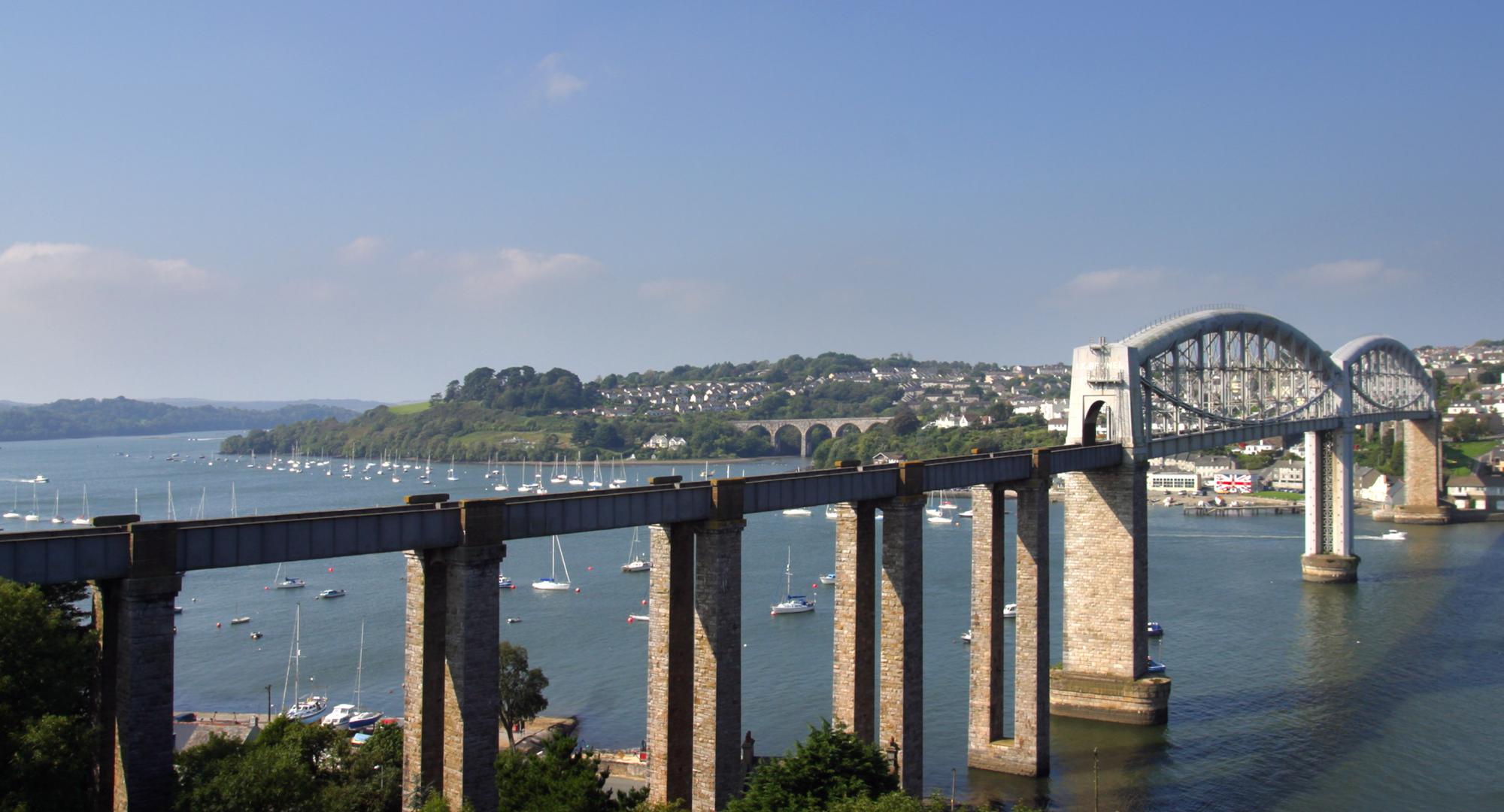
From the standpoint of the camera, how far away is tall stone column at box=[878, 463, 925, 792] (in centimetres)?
2589

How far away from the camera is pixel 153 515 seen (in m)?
97.1

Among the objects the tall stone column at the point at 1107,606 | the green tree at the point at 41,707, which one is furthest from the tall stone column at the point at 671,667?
the tall stone column at the point at 1107,606

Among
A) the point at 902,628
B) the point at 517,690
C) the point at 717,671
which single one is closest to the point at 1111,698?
the point at 902,628

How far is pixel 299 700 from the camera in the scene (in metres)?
42.3

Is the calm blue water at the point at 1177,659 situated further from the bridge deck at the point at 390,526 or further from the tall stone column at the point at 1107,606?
the bridge deck at the point at 390,526

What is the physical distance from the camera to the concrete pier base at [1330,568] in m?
62.6

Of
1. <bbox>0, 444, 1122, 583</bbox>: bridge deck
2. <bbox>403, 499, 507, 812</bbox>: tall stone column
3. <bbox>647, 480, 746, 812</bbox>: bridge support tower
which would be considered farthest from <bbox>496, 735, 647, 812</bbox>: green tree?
<bbox>0, 444, 1122, 583</bbox>: bridge deck

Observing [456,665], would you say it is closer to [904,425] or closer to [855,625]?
[855,625]

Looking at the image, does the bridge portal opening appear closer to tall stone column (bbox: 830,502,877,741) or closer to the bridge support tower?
tall stone column (bbox: 830,502,877,741)

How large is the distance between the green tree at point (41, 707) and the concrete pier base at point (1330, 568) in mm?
61232

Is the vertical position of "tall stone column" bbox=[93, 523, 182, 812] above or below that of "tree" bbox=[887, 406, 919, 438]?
below

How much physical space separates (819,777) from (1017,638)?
1233cm

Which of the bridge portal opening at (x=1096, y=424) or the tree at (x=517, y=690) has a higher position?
the bridge portal opening at (x=1096, y=424)

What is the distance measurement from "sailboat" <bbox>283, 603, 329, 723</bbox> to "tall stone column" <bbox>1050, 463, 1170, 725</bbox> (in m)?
23.5
